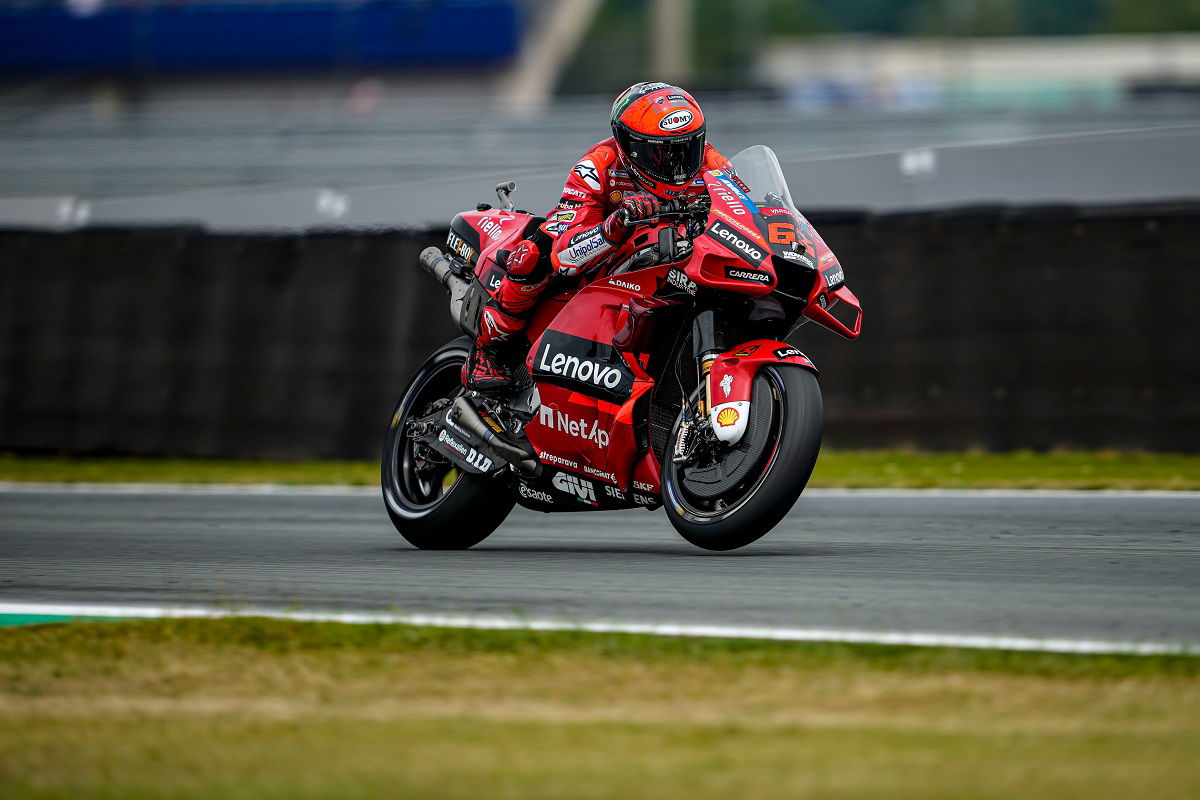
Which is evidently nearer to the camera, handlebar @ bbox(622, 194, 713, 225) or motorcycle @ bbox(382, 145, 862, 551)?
motorcycle @ bbox(382, 145, 862, 551)

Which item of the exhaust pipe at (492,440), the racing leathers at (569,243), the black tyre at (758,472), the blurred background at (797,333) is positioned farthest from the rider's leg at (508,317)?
the blurred background at (797,333)

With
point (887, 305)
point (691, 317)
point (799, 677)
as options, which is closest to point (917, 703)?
point (799, 677)

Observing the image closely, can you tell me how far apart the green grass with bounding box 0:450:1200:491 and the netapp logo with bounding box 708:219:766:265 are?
14.4 ft

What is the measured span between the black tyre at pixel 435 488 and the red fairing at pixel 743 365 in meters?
1.41

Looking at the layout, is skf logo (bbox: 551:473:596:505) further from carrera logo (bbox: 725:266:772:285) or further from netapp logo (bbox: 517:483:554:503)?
carrera logo (bbox: 725:266:772:285)

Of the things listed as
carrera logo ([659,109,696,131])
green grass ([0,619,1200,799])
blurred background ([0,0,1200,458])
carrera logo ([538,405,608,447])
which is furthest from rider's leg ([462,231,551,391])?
blurred background ([0,0,1200,458])

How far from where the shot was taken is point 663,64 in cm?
3569

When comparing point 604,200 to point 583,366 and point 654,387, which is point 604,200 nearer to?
point 583,366

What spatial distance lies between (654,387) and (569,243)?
66 centimetres

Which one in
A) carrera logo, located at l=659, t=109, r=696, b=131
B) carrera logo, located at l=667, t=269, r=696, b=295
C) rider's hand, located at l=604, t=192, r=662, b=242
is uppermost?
carrera logo, located at l=659, t=109, r=696, b=131

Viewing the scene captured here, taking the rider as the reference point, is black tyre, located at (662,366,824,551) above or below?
below

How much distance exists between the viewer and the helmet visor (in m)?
6.60

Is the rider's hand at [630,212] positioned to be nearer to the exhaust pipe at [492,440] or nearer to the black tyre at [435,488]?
the exhaust pipe at [492,440]

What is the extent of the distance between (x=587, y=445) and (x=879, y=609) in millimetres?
1894
